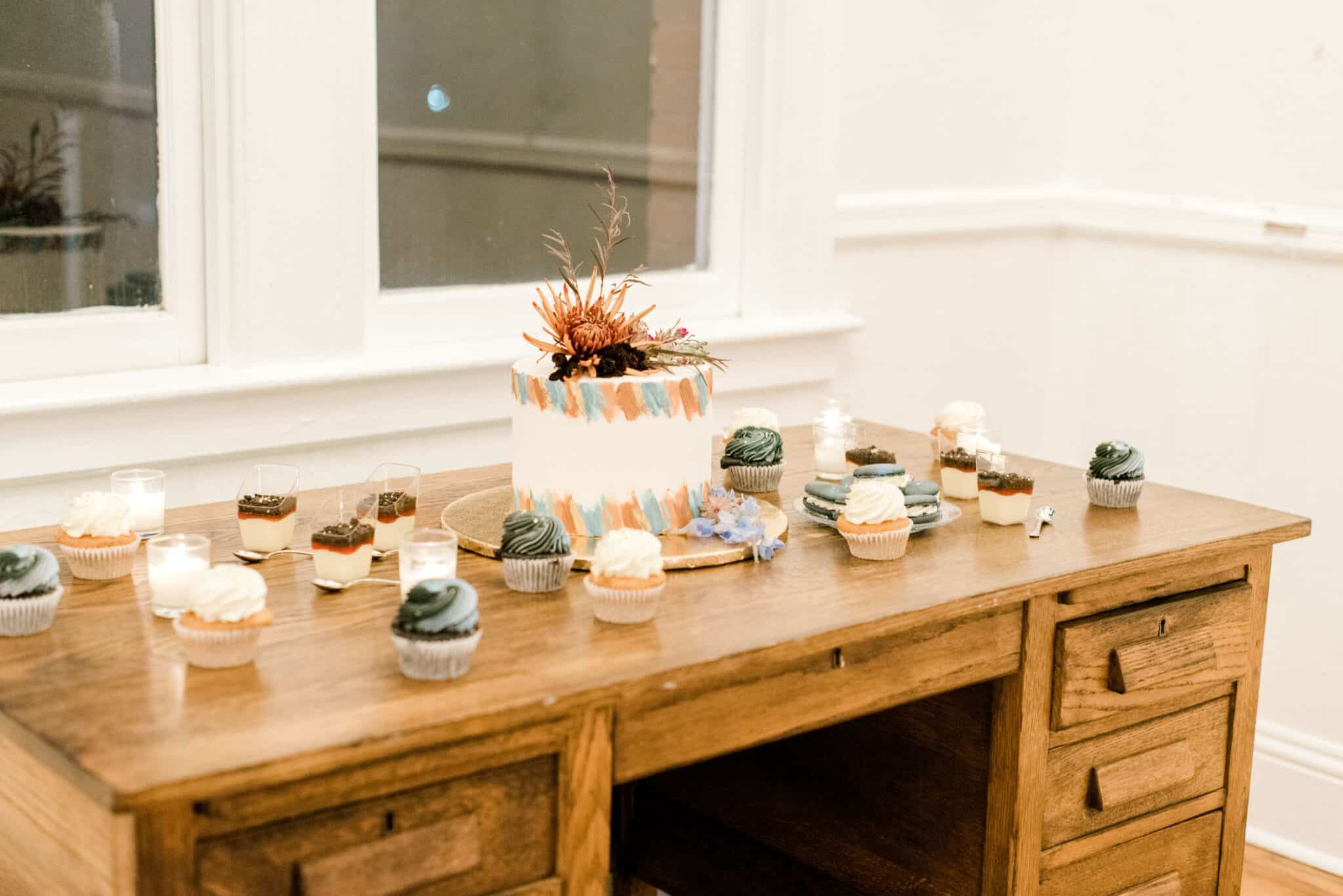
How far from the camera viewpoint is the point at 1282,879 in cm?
265

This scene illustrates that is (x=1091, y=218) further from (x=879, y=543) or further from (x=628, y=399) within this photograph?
(x=628, y=399)

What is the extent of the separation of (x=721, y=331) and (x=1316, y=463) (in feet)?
3.43

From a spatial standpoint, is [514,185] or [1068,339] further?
[1068,339]

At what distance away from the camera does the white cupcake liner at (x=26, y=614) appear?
53.1 inches

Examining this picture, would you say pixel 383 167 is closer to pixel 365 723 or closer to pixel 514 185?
pixel 514 185

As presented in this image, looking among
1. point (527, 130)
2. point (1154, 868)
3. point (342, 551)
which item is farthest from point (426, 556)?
point (527, 130)

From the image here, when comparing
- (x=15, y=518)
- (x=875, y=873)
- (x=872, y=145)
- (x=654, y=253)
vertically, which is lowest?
(x=875, y=873)

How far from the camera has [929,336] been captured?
295cm

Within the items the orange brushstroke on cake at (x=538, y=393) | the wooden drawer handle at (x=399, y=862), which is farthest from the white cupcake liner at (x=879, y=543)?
the wooden drawer handle at (x=399, y=862)

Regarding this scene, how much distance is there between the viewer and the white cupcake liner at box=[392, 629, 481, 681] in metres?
1.27

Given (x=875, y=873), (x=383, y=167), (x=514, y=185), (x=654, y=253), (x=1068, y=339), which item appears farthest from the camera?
(x=1068, y=339)

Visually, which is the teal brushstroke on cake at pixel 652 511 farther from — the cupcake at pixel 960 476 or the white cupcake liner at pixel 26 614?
the white cupcake liner at pixel 26 614

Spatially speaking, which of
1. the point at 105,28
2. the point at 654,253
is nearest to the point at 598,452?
the point at 105,28

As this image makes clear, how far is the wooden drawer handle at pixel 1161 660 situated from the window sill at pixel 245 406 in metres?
0.97
